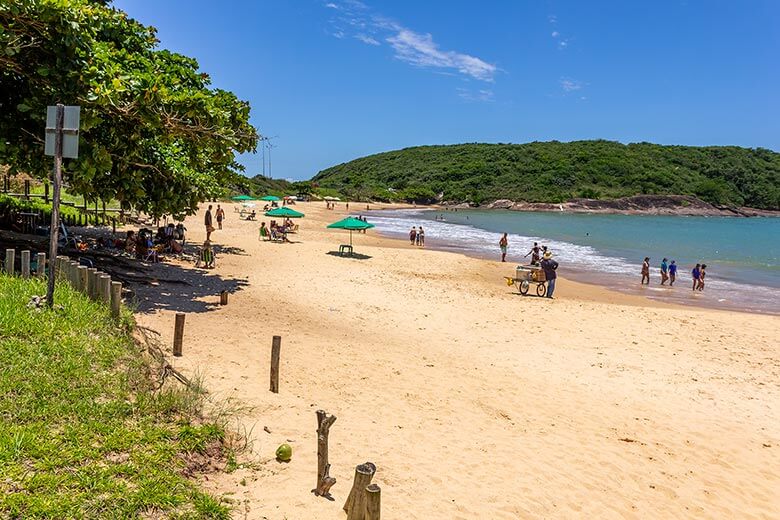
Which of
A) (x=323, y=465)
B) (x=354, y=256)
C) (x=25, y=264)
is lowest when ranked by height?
(x=323, y=465)

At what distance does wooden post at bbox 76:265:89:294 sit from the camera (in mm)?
8156

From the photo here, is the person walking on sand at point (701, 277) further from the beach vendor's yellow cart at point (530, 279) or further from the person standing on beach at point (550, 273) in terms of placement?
the person standing on beach at point (550, 273)

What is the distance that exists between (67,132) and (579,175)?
136 metres

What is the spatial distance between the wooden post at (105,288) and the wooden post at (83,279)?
469mm

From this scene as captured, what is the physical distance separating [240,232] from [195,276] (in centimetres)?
1656

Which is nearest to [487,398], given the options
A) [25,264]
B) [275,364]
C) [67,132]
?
[275,364]

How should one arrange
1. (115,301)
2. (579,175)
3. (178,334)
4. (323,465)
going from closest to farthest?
(323,465), (115,301), (178,334), (579,175)

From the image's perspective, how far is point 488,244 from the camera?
132 ft

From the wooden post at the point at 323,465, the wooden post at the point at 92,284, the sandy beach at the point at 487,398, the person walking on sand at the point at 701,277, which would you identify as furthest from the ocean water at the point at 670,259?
the wooden post at the point at 92,284

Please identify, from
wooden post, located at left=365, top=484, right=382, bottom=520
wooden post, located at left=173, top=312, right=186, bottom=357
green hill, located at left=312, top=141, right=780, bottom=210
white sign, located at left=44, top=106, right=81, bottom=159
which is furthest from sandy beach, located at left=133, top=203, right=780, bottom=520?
green hill, located at left=312, top=141, right=780, bottom=210

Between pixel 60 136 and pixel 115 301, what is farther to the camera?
pixel 115 301

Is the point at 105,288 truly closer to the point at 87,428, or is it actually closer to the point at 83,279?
the point at 83,279

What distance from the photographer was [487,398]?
28.3 ft

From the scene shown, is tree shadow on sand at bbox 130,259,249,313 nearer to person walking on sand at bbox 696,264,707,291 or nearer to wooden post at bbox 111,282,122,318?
wooden post at bbox 111,282,122,318
